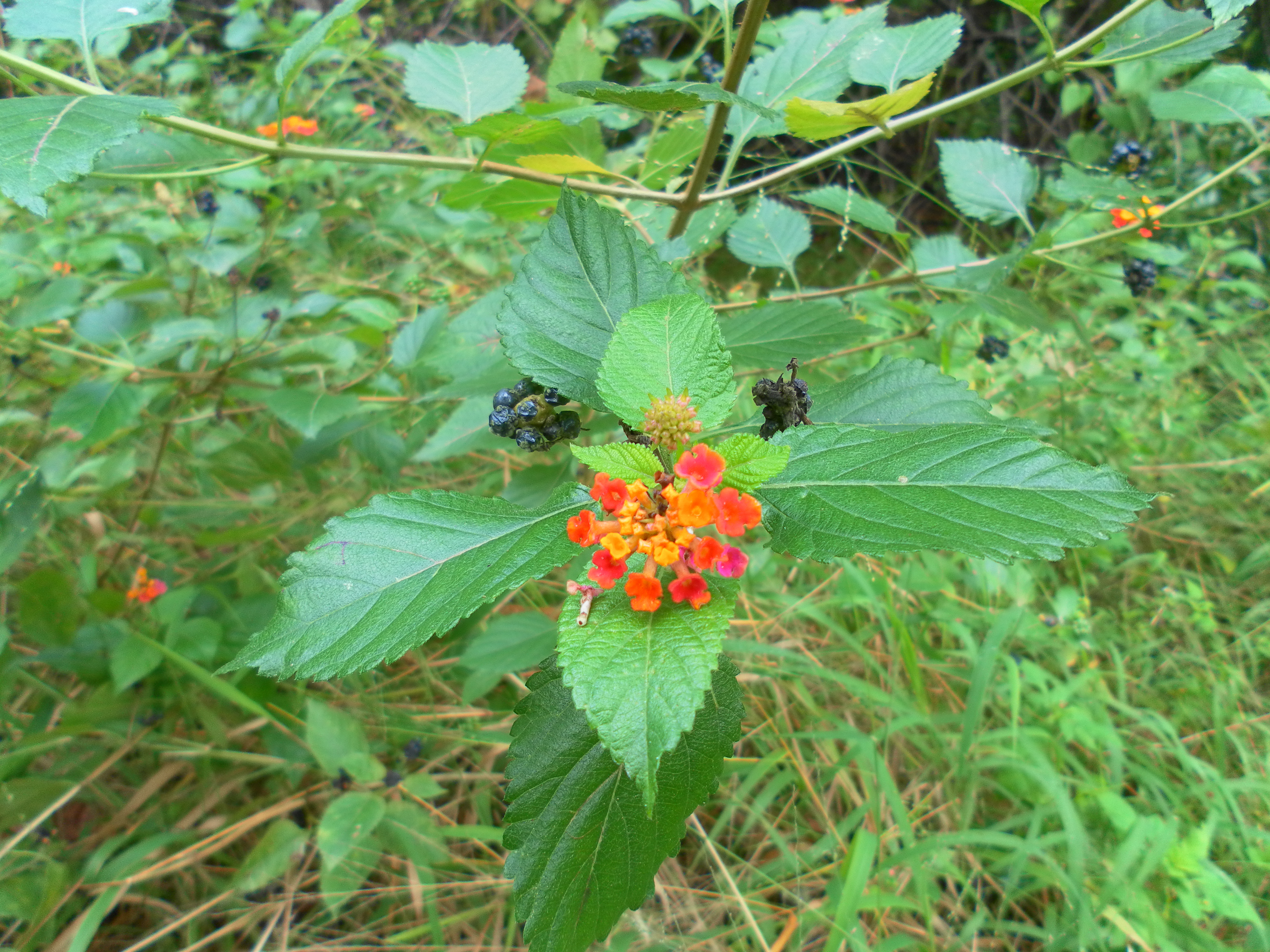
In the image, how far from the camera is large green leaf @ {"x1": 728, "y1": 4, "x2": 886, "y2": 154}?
3.80 feet

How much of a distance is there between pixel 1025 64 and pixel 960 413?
346 cm

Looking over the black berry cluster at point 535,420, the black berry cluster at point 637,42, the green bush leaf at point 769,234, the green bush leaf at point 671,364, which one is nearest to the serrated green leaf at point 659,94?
the green bush leaf at point 671,364

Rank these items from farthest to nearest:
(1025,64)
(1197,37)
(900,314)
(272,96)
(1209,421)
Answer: (1025,64), (1209,421), (272,96), (900,314), (1197,37)

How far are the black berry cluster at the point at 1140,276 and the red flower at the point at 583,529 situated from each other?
198 centimetres

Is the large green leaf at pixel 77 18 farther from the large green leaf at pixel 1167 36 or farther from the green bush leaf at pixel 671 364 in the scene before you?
the large green leaf at pixel 1167 36

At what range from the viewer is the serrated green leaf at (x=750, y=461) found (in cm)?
67

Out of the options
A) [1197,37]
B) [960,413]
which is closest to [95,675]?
[960,413]

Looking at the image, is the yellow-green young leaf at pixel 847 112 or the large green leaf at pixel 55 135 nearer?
the large green leaf at pixel 55 135

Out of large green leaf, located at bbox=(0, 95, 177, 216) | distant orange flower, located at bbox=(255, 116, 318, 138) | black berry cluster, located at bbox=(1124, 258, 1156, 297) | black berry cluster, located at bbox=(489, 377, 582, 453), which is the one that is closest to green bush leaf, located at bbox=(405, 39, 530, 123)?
large green leaf, located at bbox=(0, 95, 177, 216)

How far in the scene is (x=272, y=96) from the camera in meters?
2.75

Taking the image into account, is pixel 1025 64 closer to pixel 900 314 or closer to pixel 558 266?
pixel 900 314

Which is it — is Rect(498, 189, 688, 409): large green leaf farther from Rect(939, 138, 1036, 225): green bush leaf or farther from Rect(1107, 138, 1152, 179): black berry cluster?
Rect(1107, 138, 1152, 179): black berry cluster

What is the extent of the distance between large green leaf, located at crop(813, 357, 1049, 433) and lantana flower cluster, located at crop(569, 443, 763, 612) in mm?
268

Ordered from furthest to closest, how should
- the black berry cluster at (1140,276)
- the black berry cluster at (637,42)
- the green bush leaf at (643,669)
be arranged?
the black berry cluster at (637,42) < the black berry cluster at (1140,276) < the green bush leaf at (643,669)
